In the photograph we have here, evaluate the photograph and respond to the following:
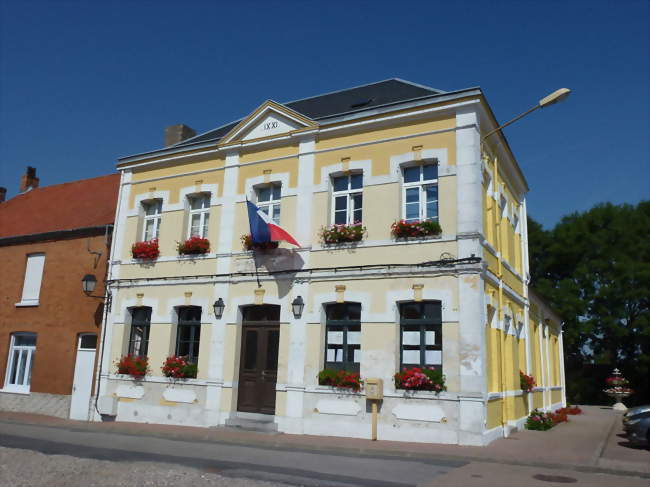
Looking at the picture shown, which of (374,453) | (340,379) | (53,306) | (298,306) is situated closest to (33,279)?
(53,306)

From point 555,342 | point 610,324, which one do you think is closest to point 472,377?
point 555,342

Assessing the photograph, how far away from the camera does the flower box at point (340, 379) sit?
39.8 ft

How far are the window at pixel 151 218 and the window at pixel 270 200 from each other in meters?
3.46

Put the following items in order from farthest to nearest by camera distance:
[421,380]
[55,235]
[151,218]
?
[55,235]
[151,218]
[421,380]

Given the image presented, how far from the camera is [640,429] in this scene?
10969 millimetres

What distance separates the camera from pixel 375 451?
1031 centimetres

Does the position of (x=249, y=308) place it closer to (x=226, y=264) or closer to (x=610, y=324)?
(x=226, y=264)

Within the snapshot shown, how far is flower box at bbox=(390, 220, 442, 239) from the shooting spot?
12.1 m

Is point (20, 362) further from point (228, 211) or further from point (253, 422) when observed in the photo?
point (253, 422)

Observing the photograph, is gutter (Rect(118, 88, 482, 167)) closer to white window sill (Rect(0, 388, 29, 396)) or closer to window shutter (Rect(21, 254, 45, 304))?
window shutter (Rect(21, 254, 45, 304))

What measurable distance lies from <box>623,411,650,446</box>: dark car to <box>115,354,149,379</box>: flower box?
11.1m

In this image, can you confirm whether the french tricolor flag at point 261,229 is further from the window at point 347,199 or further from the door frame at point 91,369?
the door frame at point 91,369

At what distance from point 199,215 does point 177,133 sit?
4646mm

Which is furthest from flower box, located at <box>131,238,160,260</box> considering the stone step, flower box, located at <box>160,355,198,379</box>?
the stone step
